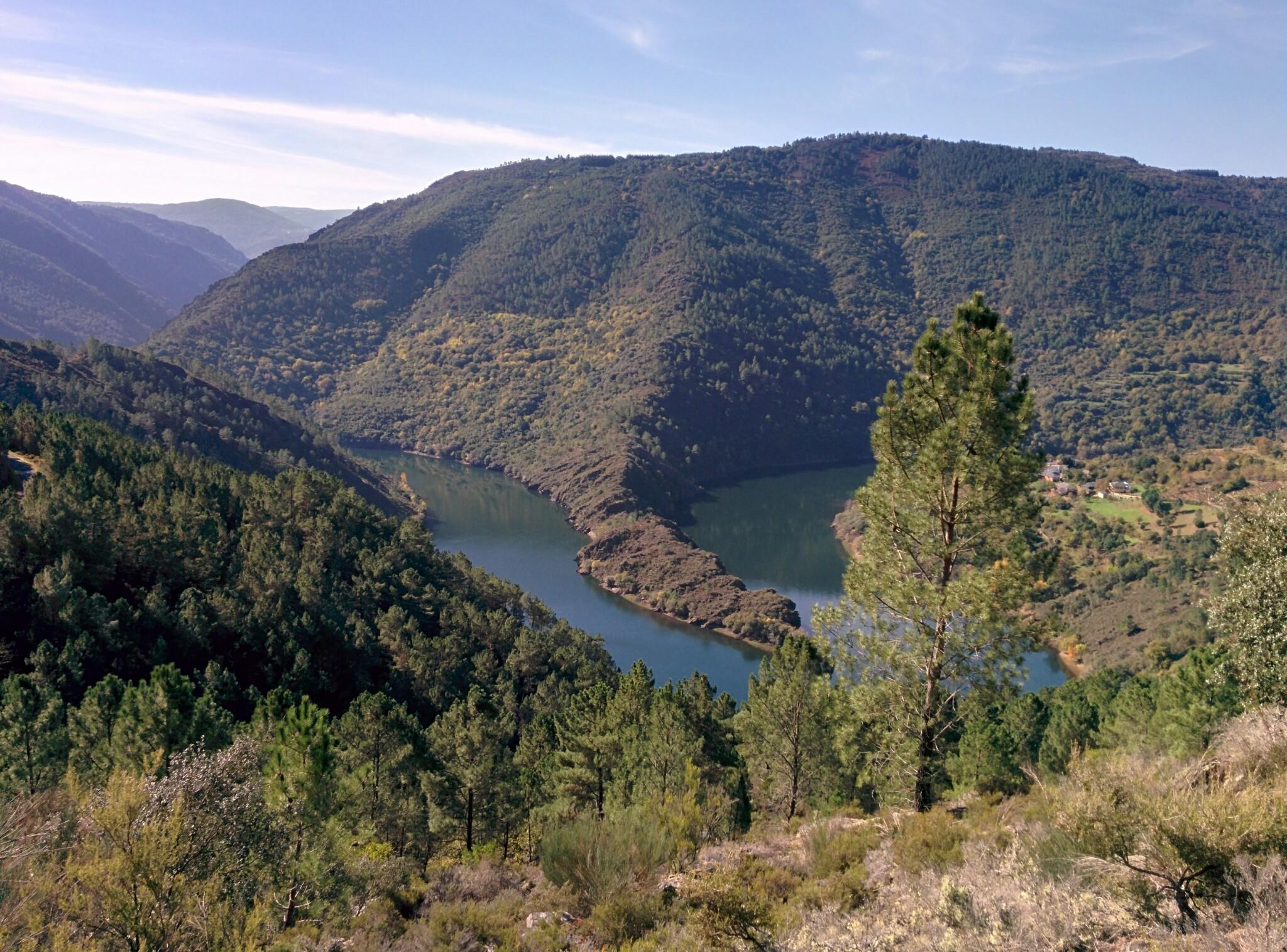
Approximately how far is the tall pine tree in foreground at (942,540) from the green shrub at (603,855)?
15.2 feet

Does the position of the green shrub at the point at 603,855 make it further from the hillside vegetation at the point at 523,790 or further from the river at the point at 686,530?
the river at the point at 686,530

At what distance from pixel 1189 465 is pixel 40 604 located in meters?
125

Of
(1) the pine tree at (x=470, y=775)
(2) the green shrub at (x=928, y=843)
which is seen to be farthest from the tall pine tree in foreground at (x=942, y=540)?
(1) the pine tree at (x=470, y=775)

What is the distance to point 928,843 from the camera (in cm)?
1247

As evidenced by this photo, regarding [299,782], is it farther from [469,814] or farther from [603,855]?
[469,814]

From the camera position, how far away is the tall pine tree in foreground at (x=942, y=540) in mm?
12891

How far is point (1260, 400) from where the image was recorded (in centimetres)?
14988

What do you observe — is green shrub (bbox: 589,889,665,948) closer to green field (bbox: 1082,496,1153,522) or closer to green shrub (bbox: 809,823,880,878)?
green shrub (bbox: 809,823,880,878)

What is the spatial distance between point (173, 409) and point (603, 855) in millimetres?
103457

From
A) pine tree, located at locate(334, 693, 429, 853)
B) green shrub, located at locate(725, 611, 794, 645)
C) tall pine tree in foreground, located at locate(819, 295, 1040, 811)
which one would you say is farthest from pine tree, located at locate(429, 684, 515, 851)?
green shrub, located at locate(725, 611, 794, 645)

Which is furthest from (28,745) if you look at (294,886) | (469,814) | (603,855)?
(603,855)

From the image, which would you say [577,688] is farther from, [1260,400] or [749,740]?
[1260,400]

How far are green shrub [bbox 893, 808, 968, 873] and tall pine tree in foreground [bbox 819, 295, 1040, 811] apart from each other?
139cm

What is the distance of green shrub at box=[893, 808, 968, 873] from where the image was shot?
39.0ft
